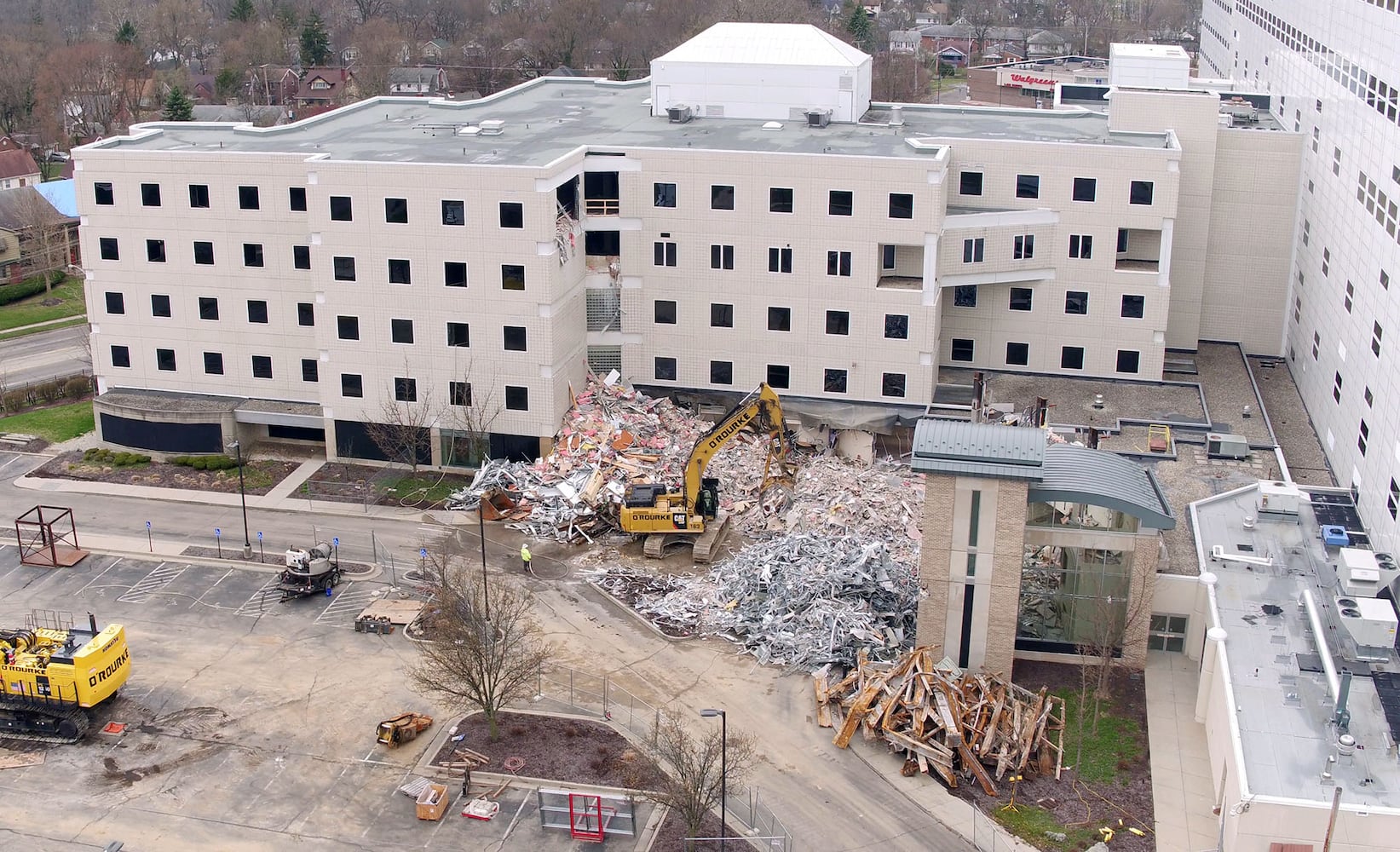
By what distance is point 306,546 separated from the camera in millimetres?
56688

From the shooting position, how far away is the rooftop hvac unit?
5566 centimetres

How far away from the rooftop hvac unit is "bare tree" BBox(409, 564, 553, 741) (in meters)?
27.6

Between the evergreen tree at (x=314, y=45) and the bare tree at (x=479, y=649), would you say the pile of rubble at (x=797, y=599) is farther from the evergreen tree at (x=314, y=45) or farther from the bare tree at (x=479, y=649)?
the evergreen tree at (x=314, y=45)

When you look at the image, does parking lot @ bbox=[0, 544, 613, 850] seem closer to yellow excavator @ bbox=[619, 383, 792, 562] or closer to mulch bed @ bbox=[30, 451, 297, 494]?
mulch bed @ bbox=[30, 451, 297, 494]

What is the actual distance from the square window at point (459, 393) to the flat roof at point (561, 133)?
9615 mm

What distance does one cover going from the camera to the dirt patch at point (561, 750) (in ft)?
136

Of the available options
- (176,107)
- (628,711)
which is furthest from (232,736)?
(176,107)

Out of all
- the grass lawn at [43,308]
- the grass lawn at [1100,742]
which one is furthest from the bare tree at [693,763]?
the grass lawn at [43,308]

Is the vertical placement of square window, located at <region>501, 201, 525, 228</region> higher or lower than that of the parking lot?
higher

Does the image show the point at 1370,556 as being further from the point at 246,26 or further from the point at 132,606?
the point at 246,26

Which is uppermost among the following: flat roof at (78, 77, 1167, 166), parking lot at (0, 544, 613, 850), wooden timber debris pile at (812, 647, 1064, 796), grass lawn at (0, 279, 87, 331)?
flat roof at (78, 77, 1167, 166)

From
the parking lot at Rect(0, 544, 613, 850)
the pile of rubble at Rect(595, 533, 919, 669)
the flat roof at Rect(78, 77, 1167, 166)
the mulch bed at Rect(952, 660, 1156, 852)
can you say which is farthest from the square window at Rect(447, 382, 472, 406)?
the mulch bed at Rect(952, 660, 1156, 852)

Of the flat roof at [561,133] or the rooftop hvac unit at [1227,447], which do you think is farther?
the flat roof at [561,133]

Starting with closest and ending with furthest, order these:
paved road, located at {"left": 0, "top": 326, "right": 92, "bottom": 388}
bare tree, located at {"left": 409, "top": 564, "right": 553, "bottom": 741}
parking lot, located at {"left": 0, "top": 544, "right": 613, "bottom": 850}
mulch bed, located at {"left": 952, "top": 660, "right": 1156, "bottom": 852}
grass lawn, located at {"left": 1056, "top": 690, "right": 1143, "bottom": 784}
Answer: mulch bed, located at {"left": 952, "top": 660, "right": 1156, "bottom": 852} → parking lot, located at {"left": 0, "top": 544, "right": 613, "bottom": 850} → grass lawn, located at {"left": 1056, "top": 690, "right": 1143, "bottom": 784} → bare tree, located at {"left": 409, "top": 564, "right": 553, "bottom": 741} → paved road, located at {"left": 0, "top": 326, "right": 92, "bottom": 388}
